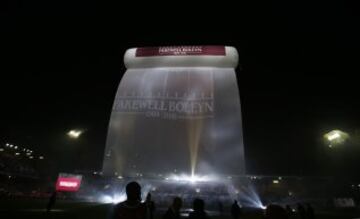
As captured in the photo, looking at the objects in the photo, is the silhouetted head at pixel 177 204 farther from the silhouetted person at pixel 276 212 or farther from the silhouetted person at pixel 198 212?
the silhouetted person at pixel 276 212

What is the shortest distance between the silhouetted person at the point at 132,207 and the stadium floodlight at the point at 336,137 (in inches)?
2099

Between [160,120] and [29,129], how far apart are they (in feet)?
85.5

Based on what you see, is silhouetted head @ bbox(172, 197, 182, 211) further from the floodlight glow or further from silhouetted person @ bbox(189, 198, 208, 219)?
the floodlight glow

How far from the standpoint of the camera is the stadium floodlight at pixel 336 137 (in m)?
50.5

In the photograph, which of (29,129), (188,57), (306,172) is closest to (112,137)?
(188,57)

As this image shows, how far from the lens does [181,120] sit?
42.8m

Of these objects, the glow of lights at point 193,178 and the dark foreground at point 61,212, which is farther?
the glow of lights at point 193,178

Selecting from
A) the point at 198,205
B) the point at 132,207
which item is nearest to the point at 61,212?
the point at 198,205

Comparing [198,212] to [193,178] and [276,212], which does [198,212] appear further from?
[193,178]

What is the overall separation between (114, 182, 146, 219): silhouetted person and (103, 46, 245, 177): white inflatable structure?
119ft

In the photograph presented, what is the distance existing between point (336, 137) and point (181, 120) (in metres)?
26.3

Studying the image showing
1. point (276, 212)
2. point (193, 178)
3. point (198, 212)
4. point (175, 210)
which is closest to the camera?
point (276, 212)

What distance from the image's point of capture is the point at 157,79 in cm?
4662

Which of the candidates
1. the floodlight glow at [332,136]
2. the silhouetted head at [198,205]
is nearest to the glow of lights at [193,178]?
the floodlight glow at [332,136]
